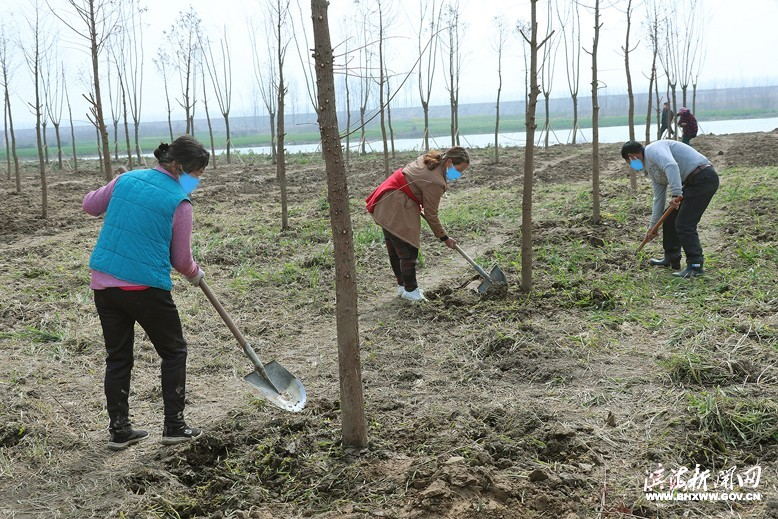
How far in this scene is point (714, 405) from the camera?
3029 millimetres

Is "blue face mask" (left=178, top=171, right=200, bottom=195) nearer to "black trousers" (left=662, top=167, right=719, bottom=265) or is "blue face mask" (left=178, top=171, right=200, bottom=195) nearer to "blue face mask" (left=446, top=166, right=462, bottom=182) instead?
"blue face mask" (left=446, top=166, right=462, bottom=182)

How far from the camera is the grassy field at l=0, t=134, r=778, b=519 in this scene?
266cm

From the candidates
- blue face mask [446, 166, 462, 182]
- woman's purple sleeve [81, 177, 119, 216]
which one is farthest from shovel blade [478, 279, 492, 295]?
woman's purple sleeve [81, 177, 119, 216]

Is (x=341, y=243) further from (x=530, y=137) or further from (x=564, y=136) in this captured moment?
(x=564, y=136)

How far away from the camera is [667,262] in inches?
235

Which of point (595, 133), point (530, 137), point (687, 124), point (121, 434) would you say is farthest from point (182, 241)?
point (687, 124)

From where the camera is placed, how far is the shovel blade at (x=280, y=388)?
343 centimetres

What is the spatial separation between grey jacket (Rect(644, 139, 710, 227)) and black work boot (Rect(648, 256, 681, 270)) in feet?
2.21

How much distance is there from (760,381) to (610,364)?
31.7 inches

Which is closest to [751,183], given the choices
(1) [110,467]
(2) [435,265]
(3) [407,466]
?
(2) [435,265]

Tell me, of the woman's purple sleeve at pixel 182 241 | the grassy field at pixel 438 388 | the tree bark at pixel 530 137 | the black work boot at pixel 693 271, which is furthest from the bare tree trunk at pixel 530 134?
the woman's purple sleeve at pixel 182 241

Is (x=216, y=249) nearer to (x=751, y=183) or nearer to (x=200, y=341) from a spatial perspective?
(x=200, y=341)

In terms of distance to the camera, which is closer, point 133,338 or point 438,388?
point 133,338

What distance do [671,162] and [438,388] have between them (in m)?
3.07
